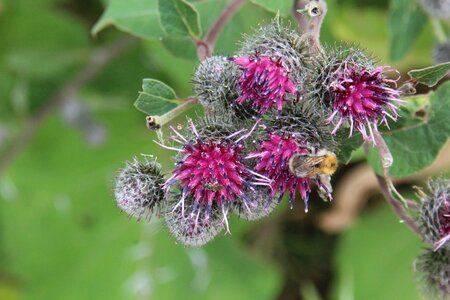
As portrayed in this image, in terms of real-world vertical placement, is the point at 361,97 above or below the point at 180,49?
above

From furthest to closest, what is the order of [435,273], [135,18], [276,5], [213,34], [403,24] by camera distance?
[403,24], [135,18], [213,34], [276,5], [435,273]

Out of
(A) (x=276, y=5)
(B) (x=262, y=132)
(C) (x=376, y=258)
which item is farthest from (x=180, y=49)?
(C) (x=376, y=258)

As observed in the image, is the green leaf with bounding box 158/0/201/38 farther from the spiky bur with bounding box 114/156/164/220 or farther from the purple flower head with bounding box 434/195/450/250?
the purple flower head with bounding box 434/195/450/250

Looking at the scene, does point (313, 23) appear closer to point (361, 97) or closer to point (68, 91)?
point (361, 97)

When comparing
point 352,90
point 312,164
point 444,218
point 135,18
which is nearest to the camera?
point 312,164

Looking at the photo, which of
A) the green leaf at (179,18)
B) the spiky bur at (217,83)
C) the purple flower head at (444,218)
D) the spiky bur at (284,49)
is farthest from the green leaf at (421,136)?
the green leaf at (179,18)

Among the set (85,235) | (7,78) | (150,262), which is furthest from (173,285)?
(7,78)

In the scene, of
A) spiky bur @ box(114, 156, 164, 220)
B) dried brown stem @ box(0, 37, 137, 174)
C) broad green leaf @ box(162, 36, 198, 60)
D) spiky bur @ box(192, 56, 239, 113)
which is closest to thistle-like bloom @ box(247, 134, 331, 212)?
spiky bur @ box(192, 56, 239, 113)
